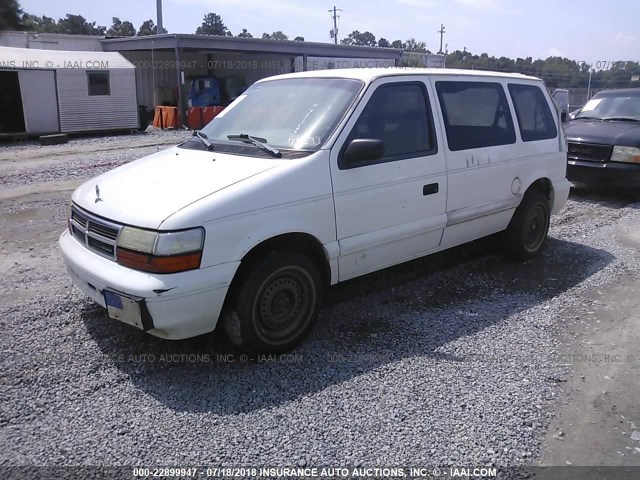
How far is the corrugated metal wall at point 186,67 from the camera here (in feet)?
87.0

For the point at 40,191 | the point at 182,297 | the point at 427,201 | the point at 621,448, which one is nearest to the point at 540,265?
the point at 427,201

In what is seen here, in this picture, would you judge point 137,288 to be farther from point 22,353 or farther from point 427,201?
point 427,201

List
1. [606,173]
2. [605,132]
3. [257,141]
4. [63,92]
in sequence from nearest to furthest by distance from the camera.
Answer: [257,141], [606,173], [605,132], [63,92]

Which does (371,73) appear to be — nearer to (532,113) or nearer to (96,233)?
(532,113)

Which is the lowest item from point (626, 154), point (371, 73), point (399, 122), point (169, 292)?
point (169, 292)

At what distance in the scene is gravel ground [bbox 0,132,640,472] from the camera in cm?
290

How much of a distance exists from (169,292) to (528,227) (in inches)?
160

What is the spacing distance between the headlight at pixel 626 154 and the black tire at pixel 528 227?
381 cm

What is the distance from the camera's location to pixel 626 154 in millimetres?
8789

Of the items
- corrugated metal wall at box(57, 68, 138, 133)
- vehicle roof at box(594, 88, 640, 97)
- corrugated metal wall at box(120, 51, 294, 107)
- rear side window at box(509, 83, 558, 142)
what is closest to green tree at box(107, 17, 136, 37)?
corrugated metal wall at box(120, 51, 294, 107)

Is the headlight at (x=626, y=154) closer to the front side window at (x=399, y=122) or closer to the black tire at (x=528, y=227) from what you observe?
the black tire at (x=528, y=227)

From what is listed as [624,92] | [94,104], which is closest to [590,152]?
[624,92]

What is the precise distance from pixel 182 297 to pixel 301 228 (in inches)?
36.9

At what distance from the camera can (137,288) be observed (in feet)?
10.6
